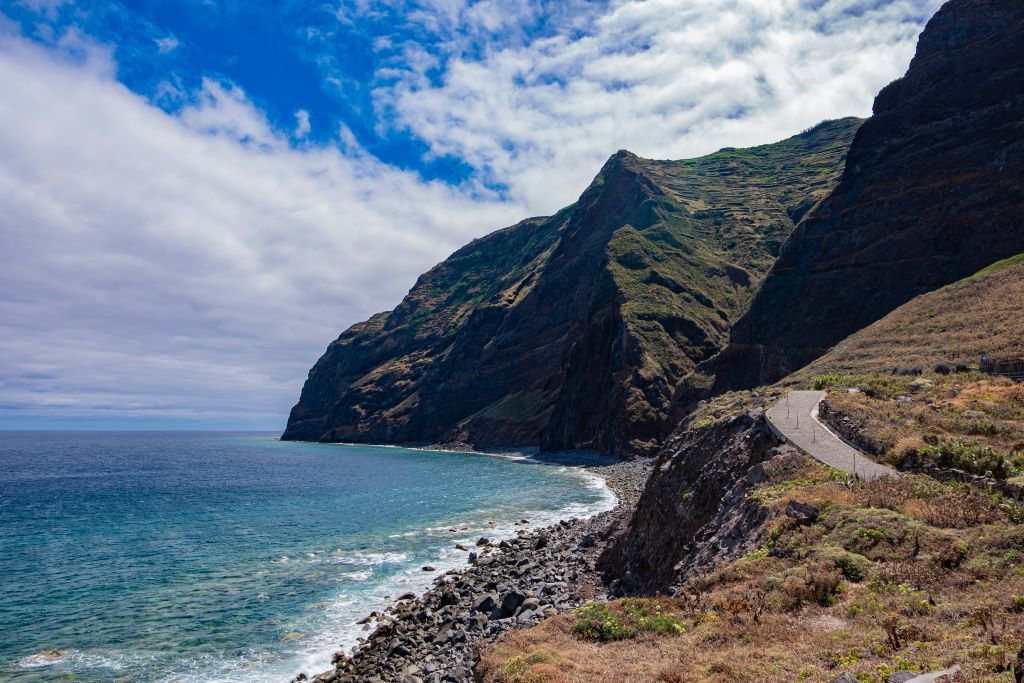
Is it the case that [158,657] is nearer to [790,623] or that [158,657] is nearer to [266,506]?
[790,623]

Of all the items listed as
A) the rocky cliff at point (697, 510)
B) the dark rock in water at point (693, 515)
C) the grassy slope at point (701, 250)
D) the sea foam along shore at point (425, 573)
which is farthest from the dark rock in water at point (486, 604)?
the grassy slope at point (701, 250)

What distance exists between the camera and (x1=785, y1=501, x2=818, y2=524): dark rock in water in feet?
47.5

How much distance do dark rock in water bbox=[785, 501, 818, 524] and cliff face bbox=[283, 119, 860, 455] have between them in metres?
75.6

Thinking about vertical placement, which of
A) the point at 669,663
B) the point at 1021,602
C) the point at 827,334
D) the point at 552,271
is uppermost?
the point at 552,271

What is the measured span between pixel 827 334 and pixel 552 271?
99.4 meters

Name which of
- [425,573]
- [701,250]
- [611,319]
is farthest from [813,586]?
[701,250]

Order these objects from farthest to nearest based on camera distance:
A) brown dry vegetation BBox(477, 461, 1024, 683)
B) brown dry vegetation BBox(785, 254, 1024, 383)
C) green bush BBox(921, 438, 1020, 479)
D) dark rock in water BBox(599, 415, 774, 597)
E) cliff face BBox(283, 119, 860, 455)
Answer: cliff face BBox(283, 119, 860, 455), brown dry vegetation BBox(785, 254, 1024, 383), dark rock in water BBox(599, 415, 774, 597), green bush BBox(921, 438, 1020, 479), brown dry vegetation BBox(477, 461, 1024, 683)

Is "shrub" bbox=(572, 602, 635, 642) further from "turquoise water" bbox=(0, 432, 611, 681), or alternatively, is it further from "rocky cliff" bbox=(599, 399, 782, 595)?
"turquoise water" bbox=(0, 432, 611, 681)

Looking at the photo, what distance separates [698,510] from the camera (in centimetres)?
2175

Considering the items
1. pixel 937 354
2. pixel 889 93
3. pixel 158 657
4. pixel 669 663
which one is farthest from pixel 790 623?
pixel 889 93

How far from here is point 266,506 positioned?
59.6 m

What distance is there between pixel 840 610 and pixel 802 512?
15.3 ft

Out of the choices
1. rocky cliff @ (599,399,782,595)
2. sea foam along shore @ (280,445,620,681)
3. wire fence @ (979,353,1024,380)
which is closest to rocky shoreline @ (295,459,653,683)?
sea foam along shore @ (280,445,620,681)

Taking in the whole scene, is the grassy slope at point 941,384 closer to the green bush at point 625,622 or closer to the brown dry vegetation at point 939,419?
the brown dry vegetation at point 939,419
